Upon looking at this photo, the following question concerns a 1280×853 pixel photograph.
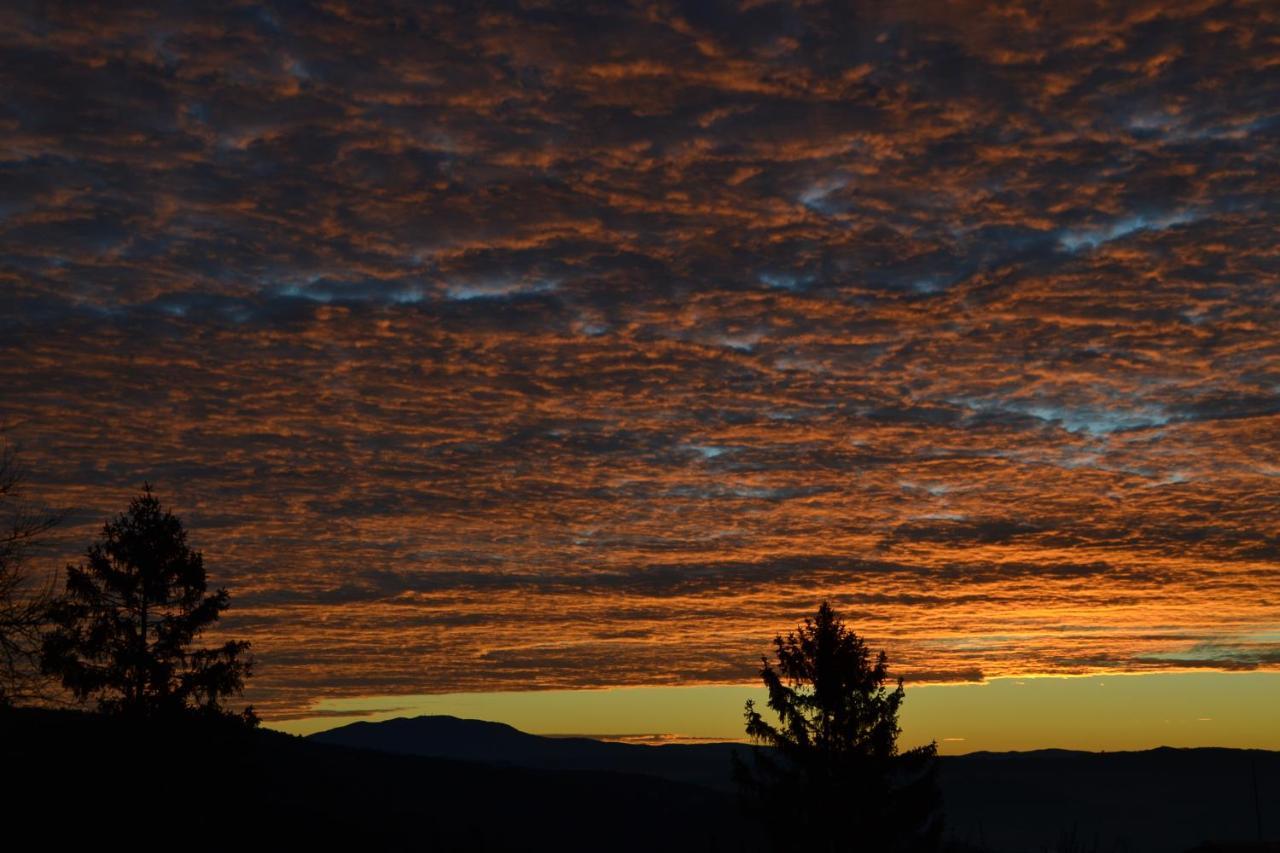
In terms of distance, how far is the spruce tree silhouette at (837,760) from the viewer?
41.1m

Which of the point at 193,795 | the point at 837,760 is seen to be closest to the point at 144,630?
the point at 193,795

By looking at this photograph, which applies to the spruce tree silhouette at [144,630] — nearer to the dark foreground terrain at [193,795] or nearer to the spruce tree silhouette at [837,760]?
the dark foreground terrain at [193,795]

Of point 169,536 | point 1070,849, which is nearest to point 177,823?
point 169,536

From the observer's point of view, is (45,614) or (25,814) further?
(25,814)

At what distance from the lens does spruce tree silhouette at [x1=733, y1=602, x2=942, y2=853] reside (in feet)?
135

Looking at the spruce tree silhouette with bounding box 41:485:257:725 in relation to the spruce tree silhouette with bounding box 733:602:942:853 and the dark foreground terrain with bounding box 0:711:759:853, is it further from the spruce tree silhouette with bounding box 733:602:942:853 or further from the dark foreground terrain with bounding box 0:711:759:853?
the spruce tree silhouette with bounding box 733:602:942:853

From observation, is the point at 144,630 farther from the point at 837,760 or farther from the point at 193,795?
the point at 837,760

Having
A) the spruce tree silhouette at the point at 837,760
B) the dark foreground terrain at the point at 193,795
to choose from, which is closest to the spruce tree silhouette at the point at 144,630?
the dark foreground terrain at the point at 193,795

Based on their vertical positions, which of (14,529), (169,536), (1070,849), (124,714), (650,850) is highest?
(169,536)

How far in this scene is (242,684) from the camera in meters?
40.6

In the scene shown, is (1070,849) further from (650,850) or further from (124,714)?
(650,850)

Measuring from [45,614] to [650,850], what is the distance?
166 metres

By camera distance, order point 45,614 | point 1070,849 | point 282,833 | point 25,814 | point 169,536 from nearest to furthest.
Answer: point 45,614
point 1070,849
point 25,814
point 169,536
point 282,833

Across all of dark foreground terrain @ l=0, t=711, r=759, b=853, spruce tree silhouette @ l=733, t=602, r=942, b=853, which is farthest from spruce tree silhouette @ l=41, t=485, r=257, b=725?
spruce tree silhouette @ l=733, t=602, r=942, b=853
